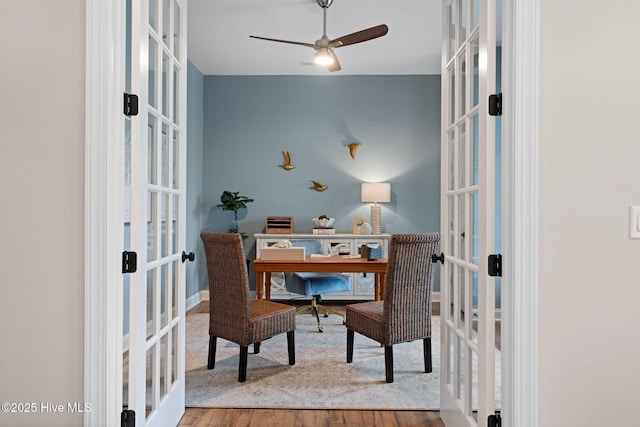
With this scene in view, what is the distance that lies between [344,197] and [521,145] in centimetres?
394

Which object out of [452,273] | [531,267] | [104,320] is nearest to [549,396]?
[531,267]

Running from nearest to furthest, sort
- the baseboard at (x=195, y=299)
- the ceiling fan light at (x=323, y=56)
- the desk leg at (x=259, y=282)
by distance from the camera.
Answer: the ceiling fan light at (x=323, y=56)
the desk leg at (x=259, y=282)
the baseboard at (x=195, y=299)

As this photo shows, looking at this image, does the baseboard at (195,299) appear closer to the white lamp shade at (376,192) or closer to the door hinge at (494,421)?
the white lamp shade at (376,192)

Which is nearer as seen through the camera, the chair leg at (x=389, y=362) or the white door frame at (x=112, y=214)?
the white door frame at (x=112, y=214)

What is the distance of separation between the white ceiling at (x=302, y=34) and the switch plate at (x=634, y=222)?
2652 mm

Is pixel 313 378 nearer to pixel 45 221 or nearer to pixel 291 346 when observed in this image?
pixel 291 346

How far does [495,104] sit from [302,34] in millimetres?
A: 3020

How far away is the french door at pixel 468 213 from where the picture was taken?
158 centimetres

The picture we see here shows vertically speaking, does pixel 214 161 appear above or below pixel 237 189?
above

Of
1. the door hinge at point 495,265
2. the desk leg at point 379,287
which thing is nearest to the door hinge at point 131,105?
the door hinge at point 495,265

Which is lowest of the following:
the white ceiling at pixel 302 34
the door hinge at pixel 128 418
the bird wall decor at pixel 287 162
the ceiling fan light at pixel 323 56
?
the door hinge at pixel 128 418

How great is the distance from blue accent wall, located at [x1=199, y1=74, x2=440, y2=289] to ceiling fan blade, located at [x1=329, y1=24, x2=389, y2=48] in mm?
2102

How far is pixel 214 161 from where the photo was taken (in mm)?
5359

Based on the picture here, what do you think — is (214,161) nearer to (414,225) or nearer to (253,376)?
(414,225)
